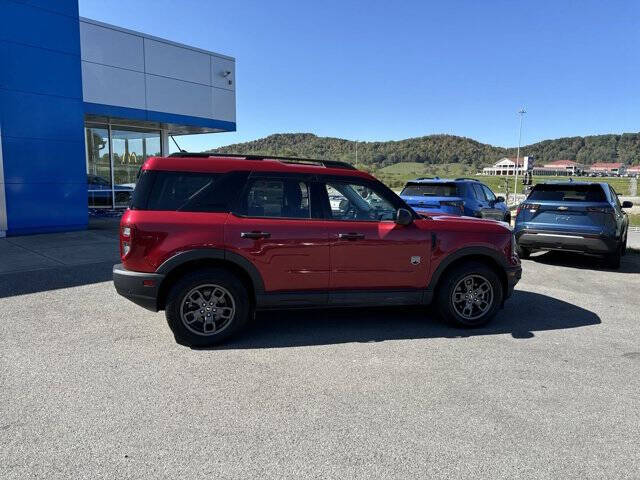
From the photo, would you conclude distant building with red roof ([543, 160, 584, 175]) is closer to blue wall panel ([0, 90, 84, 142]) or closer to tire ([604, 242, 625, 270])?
tire ([604, 242, 625, 270])

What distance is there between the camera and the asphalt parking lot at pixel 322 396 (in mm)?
2834

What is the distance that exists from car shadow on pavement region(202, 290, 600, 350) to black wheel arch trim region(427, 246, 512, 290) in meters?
0.59

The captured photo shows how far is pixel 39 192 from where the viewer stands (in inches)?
468

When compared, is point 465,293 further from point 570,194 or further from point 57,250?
point 57,250

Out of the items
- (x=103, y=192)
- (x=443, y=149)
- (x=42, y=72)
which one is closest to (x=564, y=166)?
(x=443, y=149)

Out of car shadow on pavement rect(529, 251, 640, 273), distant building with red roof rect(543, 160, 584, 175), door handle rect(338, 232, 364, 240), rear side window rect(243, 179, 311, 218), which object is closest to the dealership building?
rear side window rect(243, 179, 311, 218)

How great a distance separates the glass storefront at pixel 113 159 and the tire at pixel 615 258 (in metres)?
15.1

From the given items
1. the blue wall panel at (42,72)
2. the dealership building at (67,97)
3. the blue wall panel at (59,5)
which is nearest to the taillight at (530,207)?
the dealership building at (67,97)

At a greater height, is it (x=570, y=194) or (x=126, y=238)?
(x=570, y=194)

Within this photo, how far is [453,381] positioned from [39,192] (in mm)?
11536

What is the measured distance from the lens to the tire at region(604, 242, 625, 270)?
882cm

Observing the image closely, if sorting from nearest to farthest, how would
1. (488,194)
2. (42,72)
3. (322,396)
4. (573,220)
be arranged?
(322,396) → (573,220) → (42,72) → (488,194)

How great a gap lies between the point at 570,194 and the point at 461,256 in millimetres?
5209

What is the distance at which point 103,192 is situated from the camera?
57.8 feet
